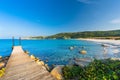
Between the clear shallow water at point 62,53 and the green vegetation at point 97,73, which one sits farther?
the clear shallow water at point 62,53

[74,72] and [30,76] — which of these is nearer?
[30,76]

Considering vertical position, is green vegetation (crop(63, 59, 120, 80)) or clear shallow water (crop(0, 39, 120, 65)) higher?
green vegetation (crop(63, 59, 120, 80))

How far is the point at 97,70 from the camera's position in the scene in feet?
25.0

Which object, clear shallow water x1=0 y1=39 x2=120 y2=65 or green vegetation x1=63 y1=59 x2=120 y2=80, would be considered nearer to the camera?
green vegetation x1=63 y1=59 x2=120 y2=80

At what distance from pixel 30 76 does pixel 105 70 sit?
4549 millimetres

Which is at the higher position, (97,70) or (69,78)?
(97,70)

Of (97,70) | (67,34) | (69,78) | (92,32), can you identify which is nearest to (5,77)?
(69,78)

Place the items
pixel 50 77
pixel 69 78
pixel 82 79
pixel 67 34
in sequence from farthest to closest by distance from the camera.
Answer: pixel 67 34 < pixel 69 78 < pixel 50 77 < pixel 82 79

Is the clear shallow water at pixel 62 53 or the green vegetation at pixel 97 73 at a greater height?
the green vegetation at pixel 97 73

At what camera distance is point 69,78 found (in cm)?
798

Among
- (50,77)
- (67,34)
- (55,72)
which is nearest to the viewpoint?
(50,77)

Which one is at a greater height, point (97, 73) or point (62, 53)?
point (97, 73)

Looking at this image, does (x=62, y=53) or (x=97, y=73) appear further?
(x=62, y=53)

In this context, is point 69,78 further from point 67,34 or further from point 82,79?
point 67,34
